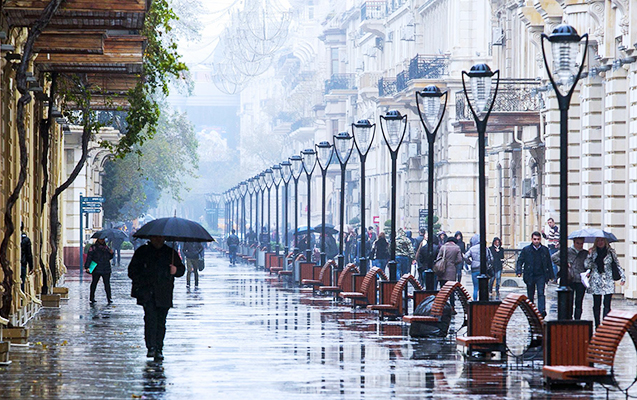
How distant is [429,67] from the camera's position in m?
57.0

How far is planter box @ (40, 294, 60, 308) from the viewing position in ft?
87.7

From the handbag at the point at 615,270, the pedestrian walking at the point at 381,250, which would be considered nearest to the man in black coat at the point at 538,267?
the handbag at the point at 615,270

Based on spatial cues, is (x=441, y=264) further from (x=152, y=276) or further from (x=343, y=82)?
(x=343, y=82)

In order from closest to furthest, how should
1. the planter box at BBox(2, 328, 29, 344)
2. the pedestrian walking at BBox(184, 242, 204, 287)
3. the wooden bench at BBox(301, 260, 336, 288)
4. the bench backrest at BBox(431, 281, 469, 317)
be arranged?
1. the planter box at BBox(2, 328, 29, 344)
2. the bench backrest at BBox(431, 281, 469, 317)
3. the wooden bench at BBox(301, 260, 336, 288)
4. the pedestrian walking at BBox(184, 242, 204, 287)

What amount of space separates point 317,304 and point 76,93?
21.3 feet

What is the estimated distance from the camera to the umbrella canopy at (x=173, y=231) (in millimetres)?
16453

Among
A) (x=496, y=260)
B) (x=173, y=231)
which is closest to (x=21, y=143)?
(x=173, y=231)

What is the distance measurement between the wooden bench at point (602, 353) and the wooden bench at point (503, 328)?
6.84 feet

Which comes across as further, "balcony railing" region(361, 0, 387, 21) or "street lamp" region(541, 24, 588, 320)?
"balcony railing" region(361, 0, 387, 21)

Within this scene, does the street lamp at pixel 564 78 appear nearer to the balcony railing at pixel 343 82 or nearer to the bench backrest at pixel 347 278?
the bench backrest at pixel 347 278

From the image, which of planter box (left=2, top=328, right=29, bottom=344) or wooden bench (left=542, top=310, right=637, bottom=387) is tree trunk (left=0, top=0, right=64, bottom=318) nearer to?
planter box (left=2, top=328, right=29, bottom=344)

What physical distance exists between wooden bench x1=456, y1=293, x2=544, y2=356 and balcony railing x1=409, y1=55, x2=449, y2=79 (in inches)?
1577

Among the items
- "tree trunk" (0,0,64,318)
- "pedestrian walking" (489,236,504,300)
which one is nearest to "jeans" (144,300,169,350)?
"tree trunk" (0,0,64,318)

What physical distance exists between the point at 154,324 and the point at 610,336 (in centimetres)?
570
